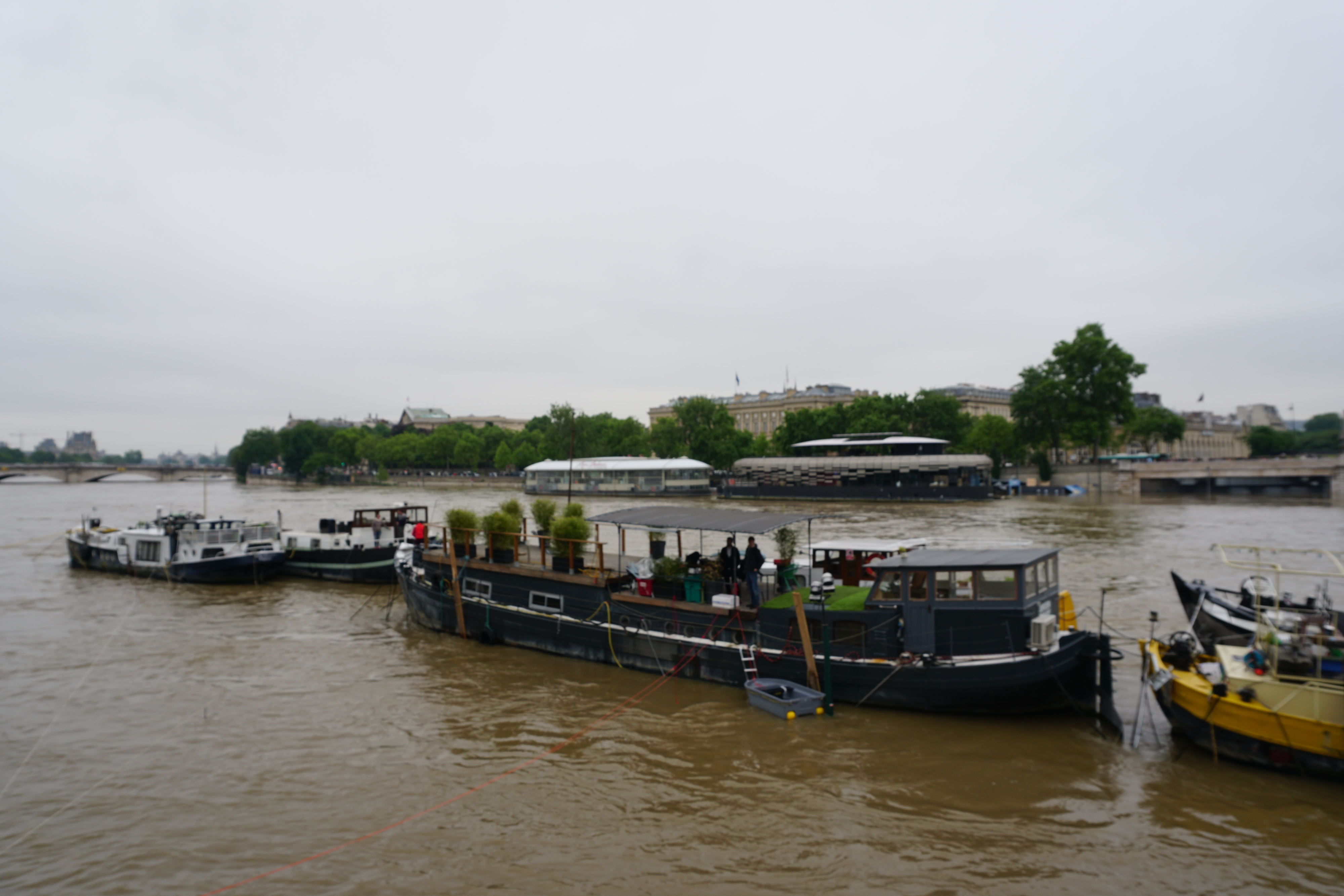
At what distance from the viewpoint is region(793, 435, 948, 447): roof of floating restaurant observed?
76.7 metres

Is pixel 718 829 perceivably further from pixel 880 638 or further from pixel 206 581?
pixel 206 581

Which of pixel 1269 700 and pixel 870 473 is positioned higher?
pixel 870 473

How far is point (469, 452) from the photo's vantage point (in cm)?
15325

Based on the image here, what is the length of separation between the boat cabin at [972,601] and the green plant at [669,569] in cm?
507

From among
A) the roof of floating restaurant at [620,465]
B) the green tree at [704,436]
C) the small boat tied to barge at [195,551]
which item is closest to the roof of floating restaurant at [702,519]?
the small boat tied to barge at [195,551]

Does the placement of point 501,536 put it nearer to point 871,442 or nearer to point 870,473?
point 870,473

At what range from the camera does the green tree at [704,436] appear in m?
110

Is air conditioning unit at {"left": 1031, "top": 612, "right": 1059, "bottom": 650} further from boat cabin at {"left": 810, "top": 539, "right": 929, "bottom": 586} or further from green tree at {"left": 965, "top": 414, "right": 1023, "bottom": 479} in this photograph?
green tree at {"left": 965, "top": 414, "right": 1023, "bottom": 479}

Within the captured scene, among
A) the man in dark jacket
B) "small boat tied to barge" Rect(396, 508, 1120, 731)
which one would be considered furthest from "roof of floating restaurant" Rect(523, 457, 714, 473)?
the man in dark jacket

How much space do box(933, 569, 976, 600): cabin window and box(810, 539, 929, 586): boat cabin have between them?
2967 mm

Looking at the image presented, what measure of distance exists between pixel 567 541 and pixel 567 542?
193 mm

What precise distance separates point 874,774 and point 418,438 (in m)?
168

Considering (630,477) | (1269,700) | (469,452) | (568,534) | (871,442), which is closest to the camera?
(1269,700)

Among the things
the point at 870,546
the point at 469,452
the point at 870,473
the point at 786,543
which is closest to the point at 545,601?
the point at 786,543
